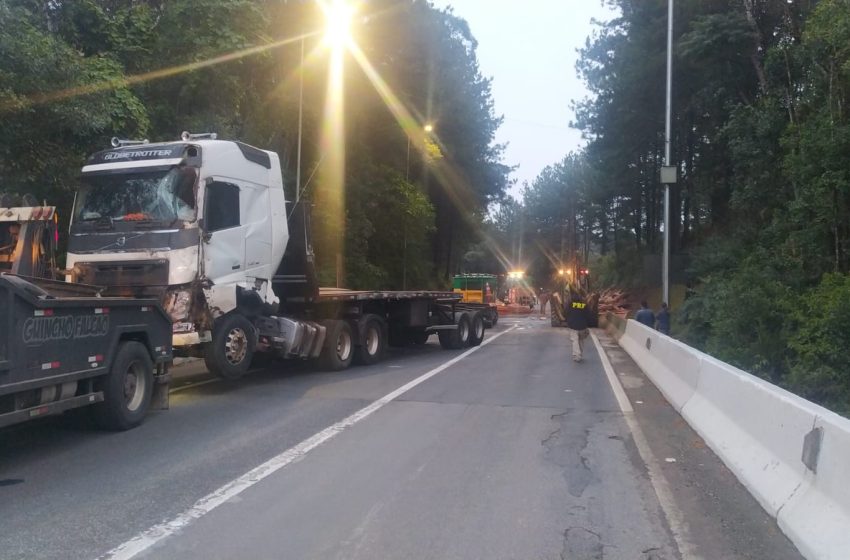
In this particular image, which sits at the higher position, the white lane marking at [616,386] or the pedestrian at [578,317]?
the pedestrian at [578,317]

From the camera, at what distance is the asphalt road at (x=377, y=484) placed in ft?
16.0

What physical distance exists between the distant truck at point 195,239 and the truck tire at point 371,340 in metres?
2.65

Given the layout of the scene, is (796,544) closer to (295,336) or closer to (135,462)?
(135,462)

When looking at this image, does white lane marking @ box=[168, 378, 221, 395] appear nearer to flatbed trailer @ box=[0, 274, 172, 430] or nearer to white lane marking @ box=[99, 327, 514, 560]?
flatbed trailer @ box=[0, 274, 172, 430]

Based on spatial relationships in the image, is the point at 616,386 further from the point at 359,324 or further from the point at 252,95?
the point at 252,95

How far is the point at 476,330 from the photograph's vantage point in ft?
70.3

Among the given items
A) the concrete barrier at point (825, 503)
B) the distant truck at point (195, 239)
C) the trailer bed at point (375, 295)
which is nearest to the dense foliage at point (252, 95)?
the distant truck at point (195, 239)

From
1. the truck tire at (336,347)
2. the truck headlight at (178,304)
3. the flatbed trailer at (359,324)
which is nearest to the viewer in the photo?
the truck headlight at (178,304)

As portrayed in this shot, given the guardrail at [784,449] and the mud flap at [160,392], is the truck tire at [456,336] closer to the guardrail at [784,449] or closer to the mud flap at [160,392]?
the guardrail at [784,449]

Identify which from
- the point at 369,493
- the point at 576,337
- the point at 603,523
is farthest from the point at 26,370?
the point at 576,337

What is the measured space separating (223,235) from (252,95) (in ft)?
29.0

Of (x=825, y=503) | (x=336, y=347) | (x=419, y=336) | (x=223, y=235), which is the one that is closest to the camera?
(x=825, y=503)

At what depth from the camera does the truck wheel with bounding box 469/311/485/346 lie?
21.1 metres

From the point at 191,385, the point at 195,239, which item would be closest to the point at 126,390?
the point at 195,239
